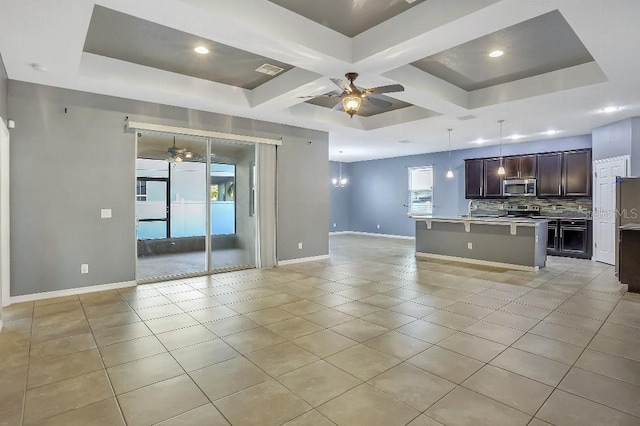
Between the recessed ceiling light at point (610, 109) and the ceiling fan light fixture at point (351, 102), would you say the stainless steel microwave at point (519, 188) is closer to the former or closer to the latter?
the recessed ceiling light at point (610, 109)

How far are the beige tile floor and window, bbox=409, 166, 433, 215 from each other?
20.2 ft

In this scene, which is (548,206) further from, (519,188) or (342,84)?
(342,84)

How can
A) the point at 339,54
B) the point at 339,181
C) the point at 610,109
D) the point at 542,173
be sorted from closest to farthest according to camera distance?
the point at 339,54, the point at 610,109, the point at 542,173, the point at 339,181

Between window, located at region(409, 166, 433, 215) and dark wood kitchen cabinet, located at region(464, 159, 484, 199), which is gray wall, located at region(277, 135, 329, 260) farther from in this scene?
window, located at region(409, 166, 433, 215)

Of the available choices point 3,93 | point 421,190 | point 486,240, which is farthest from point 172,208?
point 421,190

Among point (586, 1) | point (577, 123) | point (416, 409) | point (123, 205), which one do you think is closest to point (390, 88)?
point (586, 1)

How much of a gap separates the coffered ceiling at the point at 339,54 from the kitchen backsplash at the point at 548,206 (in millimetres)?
2063

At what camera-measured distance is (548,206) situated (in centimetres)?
852

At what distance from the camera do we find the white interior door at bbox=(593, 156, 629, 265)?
6.66m

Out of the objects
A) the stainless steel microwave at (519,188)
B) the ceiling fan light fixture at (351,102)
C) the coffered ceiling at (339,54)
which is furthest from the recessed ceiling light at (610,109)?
the ceiling fan light fixture at (351,102)

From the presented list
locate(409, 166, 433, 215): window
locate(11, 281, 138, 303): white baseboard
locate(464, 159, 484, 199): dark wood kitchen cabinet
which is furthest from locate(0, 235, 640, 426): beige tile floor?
locate(409, 166, 433, 215): window

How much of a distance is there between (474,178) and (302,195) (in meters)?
5.09

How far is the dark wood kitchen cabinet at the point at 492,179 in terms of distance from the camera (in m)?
9.01

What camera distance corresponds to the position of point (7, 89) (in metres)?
4.28
